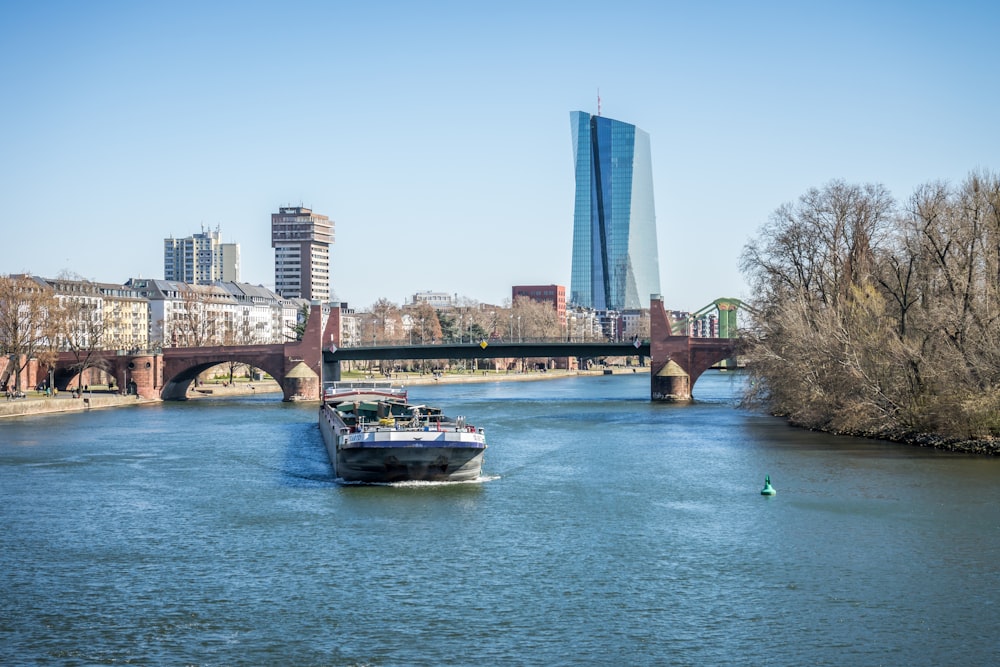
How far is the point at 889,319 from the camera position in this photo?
56.8 metres

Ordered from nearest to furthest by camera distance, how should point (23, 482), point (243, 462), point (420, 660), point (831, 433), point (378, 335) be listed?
point (420, 660), point (23, 482), point (243, 462), point (831, 433), point (378, 335)

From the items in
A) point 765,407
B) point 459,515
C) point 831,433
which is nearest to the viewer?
point 459,515

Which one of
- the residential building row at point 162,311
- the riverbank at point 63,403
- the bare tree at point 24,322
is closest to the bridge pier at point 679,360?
the riverbank at point 63,403

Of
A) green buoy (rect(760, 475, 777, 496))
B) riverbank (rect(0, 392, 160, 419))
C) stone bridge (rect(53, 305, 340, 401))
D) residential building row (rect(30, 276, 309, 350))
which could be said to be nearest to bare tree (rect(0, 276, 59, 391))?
riverbank (rect(0, 392, 160, 419))

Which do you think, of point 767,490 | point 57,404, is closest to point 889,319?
point 767,490

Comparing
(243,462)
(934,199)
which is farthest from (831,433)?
(243,462)

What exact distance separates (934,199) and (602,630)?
119 ft

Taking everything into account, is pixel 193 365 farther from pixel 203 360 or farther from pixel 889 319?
pixel 889 319

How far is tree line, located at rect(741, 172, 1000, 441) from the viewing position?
49.3 metres

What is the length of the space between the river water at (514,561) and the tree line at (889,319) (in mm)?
3102

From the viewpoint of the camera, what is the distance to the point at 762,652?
21.8m

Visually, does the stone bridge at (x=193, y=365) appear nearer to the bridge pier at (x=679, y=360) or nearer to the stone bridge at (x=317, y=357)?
the stone bridge at (x=317, y=357)

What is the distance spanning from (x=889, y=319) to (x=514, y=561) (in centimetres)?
3392

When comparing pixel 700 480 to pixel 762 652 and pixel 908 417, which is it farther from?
pixel 762 652
